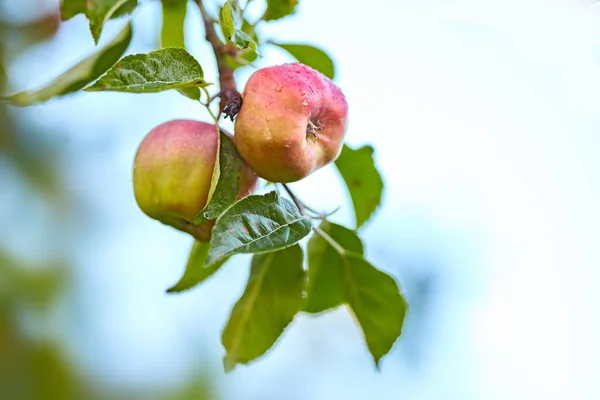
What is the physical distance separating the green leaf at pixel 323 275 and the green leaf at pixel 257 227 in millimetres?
237

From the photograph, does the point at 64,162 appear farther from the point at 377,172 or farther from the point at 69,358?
the point at 377,172

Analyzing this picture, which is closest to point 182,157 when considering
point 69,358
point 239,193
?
point 239,193

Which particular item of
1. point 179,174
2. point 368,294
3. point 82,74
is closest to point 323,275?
point 368,294

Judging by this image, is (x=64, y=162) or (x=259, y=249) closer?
(x=259, y=249)

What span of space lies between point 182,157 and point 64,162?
1.41m

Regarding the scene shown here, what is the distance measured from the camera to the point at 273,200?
0.80 meters

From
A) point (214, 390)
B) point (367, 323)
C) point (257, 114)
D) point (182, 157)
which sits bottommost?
point (214, 390)

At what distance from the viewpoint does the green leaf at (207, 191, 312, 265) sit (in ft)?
2.27

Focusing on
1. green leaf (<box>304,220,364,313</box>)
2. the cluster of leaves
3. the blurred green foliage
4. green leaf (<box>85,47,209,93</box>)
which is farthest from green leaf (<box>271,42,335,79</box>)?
the blurred green foliage

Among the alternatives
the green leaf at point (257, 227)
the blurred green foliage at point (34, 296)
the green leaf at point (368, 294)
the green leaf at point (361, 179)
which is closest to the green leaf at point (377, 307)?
the green leaf at point (368, 294)

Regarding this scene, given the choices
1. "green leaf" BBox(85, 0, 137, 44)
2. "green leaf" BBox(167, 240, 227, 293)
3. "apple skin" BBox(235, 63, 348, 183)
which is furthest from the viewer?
"green leaf" BBox(167, 240, 227, 293)

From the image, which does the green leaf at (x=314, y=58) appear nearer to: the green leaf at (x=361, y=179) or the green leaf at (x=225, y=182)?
the green leaf at (x=361, y=179)

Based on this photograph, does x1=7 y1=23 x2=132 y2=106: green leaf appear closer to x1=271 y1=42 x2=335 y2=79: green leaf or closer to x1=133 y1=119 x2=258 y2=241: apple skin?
x1=133 y1=119 x2=258 y2=241: apple skin

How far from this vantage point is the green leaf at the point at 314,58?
3.70ft
